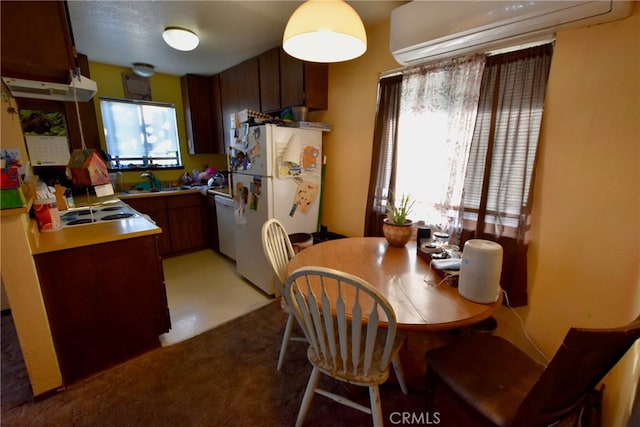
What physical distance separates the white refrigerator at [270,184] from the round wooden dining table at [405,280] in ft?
2.66

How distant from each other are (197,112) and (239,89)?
89 centimetres

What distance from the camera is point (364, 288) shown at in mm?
919

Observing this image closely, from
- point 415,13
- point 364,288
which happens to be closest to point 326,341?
point 364,288

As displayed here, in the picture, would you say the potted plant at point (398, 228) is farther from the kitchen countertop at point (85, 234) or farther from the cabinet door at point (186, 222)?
the cabinet door at point (186, 222)

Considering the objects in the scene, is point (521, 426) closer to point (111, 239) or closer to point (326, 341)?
point (326, 341)

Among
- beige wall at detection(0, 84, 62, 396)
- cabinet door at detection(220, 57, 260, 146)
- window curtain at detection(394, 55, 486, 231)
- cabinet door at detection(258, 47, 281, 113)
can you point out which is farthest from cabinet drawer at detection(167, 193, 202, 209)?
window curtain at detection(394, 55, 486, 231)

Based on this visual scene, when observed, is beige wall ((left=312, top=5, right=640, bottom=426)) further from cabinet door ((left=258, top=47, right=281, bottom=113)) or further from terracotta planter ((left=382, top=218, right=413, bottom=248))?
cabinet door ((left=258, top=47, right=281, bottom=113))

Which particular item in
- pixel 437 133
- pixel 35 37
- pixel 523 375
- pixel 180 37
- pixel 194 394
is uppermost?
pixel 180 37

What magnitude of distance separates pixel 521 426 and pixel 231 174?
2720mm

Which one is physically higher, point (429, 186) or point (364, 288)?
point (429, 186)

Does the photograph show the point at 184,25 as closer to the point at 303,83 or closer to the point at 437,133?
the point at 303,83

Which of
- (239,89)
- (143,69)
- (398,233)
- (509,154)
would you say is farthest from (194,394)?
(143,69)

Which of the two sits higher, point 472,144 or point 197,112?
point 197,112

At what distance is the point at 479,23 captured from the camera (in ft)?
4.71
